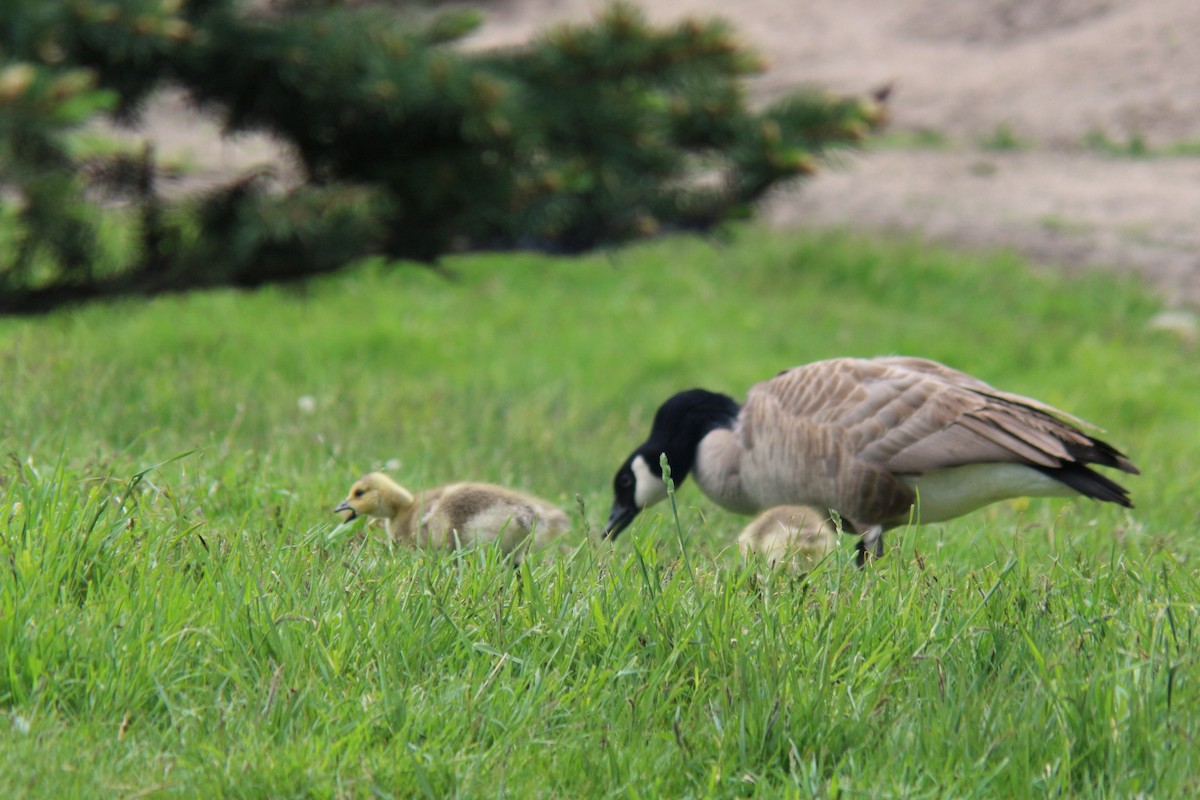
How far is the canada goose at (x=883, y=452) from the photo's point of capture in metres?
5.44

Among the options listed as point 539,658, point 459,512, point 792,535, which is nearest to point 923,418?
point 792,535

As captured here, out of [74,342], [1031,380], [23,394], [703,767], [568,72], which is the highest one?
[568,72]

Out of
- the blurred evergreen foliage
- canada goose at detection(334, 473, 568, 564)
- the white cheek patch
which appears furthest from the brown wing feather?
the blurred evergreen foliage

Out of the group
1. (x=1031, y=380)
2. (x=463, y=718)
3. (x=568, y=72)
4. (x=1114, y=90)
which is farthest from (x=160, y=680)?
(x=1114, y=90)

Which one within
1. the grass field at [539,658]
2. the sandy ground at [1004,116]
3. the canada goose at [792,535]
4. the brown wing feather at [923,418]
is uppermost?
the grass field at [539,658]

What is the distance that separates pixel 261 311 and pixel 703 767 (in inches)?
424

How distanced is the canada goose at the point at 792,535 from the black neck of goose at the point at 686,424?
89 centimetres

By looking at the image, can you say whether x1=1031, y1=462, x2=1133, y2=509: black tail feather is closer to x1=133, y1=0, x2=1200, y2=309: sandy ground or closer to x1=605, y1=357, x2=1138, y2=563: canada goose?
x1=605, y1=357, x2=1138, y2=563: canada goose

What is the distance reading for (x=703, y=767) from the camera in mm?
3176

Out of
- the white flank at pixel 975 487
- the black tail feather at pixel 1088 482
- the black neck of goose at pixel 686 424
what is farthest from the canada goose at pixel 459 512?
the black tail feather at pixel 1088 482

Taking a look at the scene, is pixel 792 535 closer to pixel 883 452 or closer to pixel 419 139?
pixel 883 452

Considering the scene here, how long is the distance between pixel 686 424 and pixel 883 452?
1.12 metres

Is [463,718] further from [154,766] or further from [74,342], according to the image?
[74,342]

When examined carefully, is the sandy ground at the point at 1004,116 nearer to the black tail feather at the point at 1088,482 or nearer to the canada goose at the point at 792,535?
the black tail feather at the point at 1088,482
